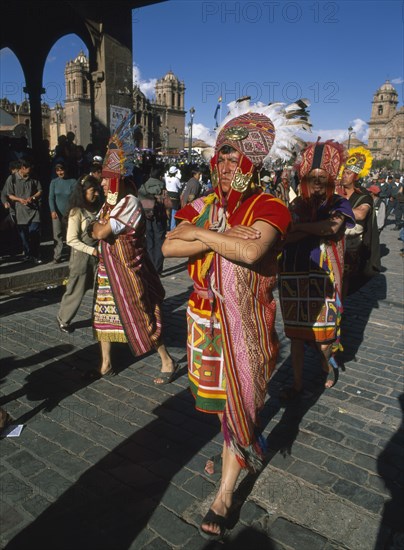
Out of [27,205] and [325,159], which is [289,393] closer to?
[325,159]

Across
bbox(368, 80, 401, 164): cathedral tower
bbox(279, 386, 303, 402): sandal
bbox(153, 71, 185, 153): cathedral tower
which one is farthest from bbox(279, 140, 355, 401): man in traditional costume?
bbox(368, 80, 401, 164): cathedral tower

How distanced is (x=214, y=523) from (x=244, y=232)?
1.65 m

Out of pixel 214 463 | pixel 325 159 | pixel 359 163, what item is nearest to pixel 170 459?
pixel 214 463

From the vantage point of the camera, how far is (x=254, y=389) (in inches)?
94.2

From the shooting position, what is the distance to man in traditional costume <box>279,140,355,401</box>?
12.3 feet

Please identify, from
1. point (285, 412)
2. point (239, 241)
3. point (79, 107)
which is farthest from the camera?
point (79, 107)

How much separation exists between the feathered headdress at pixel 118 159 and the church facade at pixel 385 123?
135 meters

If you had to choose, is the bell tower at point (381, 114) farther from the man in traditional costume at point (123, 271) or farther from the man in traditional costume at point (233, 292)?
the man in traditional costume at point (233, 292)

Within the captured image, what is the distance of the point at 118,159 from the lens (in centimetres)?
397

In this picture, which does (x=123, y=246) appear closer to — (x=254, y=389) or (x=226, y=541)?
(x=254, y=389)

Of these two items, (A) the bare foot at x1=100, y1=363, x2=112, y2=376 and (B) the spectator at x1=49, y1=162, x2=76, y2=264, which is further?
(B) the spectator at x1=49, y1=162, x2=76, y2=264

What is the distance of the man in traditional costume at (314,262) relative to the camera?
374cm

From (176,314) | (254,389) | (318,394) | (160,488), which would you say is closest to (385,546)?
(254,389)

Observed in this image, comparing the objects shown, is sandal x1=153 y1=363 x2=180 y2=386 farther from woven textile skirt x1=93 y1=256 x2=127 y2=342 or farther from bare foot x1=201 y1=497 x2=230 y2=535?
Result: bare foot x1=201 y1=497 x2=230 y2=535
